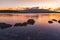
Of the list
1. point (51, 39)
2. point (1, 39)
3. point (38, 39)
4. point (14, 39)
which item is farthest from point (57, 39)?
point (1, 39)

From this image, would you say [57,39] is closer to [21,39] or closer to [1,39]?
[21,39]

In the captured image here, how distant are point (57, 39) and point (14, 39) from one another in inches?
301

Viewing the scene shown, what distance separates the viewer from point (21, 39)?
27547mm

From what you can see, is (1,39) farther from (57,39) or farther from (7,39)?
(57,39)

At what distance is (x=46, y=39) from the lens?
27.7 meters

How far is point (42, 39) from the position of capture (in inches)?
1089

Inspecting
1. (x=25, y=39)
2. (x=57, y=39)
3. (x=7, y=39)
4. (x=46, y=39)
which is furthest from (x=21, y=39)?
(x=57, y=39)

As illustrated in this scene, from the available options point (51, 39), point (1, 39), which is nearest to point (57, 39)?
point (51, 39)

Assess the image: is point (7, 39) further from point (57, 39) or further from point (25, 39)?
point (57, 39)

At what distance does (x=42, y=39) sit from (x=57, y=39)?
2724 mm

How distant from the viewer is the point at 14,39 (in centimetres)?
2712

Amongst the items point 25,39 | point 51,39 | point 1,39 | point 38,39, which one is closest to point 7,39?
point 1,39

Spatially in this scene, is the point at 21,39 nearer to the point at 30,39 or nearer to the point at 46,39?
the point at 30,39

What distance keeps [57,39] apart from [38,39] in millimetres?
3415
